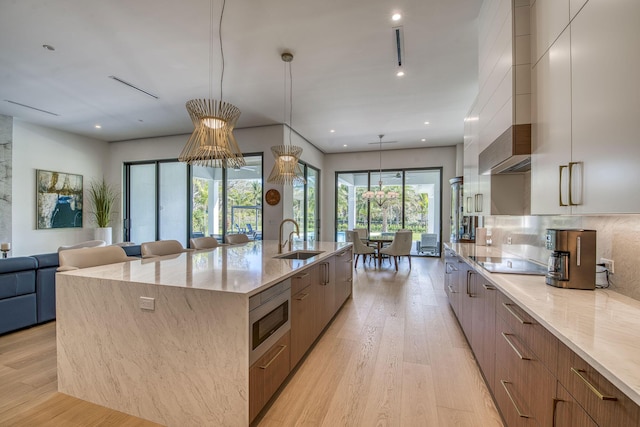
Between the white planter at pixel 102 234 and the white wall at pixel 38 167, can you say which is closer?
the white wall at pixel 38 167

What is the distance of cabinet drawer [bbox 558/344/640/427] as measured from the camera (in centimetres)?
74

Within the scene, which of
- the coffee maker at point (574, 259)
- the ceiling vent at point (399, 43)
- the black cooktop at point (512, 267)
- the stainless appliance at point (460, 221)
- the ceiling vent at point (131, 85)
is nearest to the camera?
the coffee maker at point (574, 259)

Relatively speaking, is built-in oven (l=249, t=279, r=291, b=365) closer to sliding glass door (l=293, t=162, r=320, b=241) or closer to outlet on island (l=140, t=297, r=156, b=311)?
outlet on island (l=140, t=297, r=156, b=311)

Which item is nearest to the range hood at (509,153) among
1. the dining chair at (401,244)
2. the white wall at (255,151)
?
the dining chair at (401,244)

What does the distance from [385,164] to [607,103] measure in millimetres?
7535

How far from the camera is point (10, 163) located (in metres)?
5.57

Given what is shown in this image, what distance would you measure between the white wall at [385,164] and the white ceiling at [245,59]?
7.59ft

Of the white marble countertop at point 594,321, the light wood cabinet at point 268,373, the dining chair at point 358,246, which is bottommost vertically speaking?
the light wood cabinet at point 268,373

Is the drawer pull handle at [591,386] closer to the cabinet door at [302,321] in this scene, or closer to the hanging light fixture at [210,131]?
the cabinet door at [302,321]

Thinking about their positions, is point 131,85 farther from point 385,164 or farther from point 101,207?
point 385,164

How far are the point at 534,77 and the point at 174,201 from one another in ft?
24.9

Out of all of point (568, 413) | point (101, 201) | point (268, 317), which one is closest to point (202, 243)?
point (268, 317)

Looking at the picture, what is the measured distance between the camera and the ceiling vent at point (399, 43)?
296 cm

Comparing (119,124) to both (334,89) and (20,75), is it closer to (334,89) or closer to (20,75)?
(20,75)
